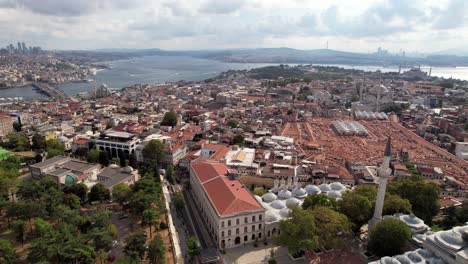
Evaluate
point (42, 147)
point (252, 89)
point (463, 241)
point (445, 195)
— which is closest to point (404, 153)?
point (445, 195)

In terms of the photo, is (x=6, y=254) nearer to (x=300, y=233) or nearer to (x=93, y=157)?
(x=300, y=233)

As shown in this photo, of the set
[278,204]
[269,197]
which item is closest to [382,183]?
[278,204]

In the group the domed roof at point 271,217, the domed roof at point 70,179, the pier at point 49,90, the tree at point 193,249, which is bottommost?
the pier at point 49,90

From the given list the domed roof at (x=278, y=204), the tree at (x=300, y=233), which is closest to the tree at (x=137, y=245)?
the tree at (x=300, y=233)

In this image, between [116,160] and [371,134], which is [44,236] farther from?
[371,134]

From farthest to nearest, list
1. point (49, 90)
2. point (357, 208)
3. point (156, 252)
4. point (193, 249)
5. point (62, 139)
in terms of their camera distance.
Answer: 1. point (49, 90)
2. point (62, 139)
3. point (357, 208)
4. point (193, 249)
5. point (156, 252)

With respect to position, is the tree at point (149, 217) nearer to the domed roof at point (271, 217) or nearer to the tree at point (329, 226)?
the domed roof at point (271, 217)
